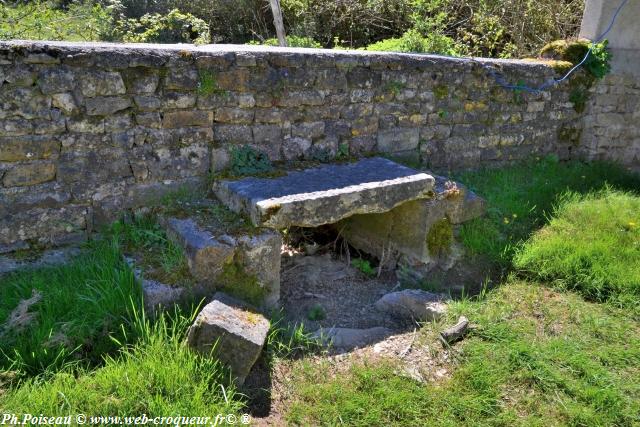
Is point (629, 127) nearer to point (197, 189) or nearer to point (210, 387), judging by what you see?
point (197, 189)

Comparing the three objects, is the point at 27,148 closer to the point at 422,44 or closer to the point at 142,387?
the point at 142,387

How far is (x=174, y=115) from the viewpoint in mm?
3668

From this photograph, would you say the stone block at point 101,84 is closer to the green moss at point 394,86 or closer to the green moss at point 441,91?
the green moss at point 394,86

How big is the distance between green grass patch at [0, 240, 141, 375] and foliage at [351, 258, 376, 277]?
1.98 meters

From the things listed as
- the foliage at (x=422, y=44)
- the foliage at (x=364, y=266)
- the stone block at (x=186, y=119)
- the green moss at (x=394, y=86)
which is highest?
the foliage at (x=422, y=44)

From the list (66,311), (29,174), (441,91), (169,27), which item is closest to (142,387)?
(66,311)

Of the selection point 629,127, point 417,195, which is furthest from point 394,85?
point 629,127

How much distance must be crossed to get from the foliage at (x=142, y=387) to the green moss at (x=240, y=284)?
1.72 feet

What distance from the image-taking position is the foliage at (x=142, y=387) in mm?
2395

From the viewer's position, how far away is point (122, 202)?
3.63 metres

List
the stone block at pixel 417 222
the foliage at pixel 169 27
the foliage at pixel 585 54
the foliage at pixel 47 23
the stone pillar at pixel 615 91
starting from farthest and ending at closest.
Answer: the foliage at pixel 169 27 < the stone pillar at pixel 615 91 < the foliage at pixel 585 54 < the foliage at pixel 47 23 < the stone block at pixel 417 222

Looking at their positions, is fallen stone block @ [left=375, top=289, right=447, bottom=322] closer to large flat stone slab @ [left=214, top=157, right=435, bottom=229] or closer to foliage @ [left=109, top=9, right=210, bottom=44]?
large flat stone slab @ [left=214, top=157, right=435, bottom=229]

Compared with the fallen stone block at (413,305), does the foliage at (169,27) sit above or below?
above

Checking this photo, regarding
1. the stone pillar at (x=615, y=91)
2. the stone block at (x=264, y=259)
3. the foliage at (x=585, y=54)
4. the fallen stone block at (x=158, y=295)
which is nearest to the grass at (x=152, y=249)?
the fallen stone block at (x=158, y=295)
